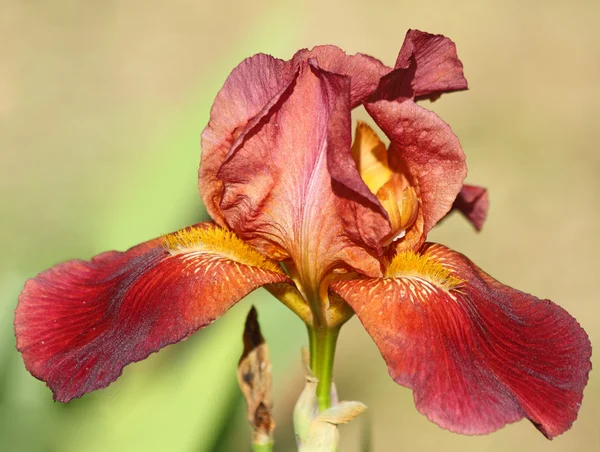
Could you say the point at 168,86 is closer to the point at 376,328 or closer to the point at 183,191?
the point at 183,191

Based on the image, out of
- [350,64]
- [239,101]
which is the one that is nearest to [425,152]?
[350,64]

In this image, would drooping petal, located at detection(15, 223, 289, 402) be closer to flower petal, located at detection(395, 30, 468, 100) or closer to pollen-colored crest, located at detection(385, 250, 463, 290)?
pollen-colored crest, located at detection(385, 250, 463, 290)

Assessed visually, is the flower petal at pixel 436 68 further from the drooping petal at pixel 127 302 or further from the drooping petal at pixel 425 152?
the drooping petal at pixel 127 302

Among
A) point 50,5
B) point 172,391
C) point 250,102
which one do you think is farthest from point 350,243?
point 50,5

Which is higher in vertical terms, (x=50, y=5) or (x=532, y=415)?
(x=50, y=5)

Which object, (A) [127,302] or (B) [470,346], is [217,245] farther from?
(B) [470,346]

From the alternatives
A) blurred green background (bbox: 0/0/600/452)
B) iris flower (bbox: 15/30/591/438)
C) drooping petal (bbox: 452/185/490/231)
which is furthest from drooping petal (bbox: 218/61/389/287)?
drooping petal (bbox: 452/185/490/231)
